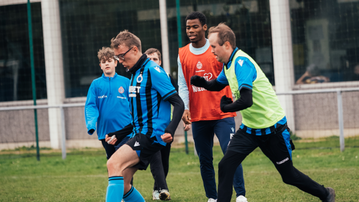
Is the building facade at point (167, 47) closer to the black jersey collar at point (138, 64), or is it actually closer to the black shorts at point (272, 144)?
the black shorts at point (272, 144)

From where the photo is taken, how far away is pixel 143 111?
408 cm

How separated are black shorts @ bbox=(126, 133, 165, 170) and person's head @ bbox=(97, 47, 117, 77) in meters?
1.94

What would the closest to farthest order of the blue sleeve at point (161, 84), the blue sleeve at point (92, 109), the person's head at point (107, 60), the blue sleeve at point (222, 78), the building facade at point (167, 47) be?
the blue sleeve at point (161, 84), the blue sleeve at point (222, 78), the blue sleeve at point (92, 109), the person's head at point (107, 60), the building facade at point (167, 47)

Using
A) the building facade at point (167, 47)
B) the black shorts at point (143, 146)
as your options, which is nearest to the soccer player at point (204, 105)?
the black shorts at point (143, 146)

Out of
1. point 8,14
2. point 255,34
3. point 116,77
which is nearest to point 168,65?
point 255,34

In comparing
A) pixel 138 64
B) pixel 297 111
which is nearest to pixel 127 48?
pixel 138 64

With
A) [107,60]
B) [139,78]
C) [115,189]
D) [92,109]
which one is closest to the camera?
[115,189]

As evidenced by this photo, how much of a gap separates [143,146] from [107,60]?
210 centimetres

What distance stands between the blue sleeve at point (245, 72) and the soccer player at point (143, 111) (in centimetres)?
63

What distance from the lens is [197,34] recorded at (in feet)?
16.3

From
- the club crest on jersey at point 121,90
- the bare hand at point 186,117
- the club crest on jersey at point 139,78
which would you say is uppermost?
the club crest on jersey at point 139,78

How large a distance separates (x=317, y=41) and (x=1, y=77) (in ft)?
30.5

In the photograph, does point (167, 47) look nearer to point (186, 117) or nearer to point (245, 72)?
point (186, 117)

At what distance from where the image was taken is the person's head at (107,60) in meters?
5.68
